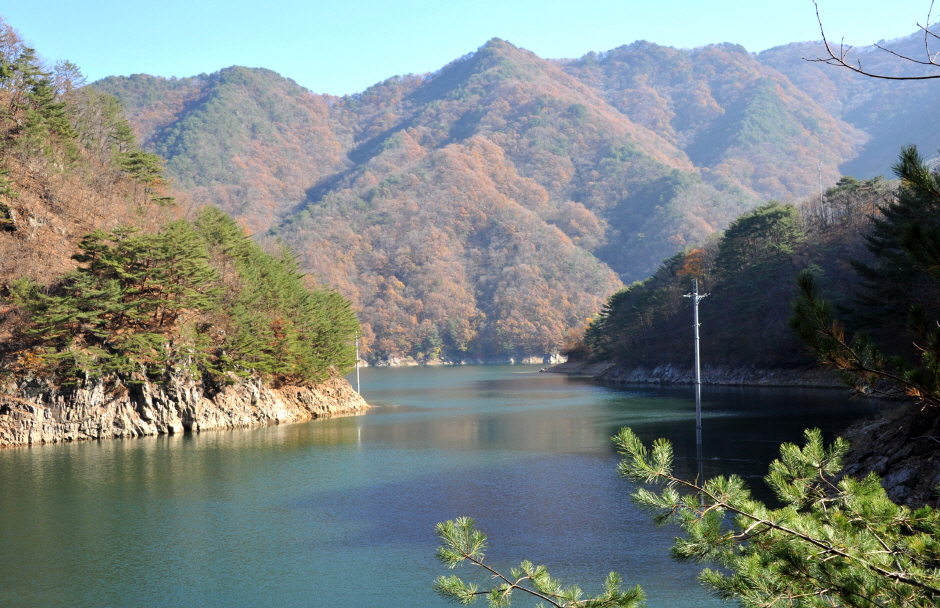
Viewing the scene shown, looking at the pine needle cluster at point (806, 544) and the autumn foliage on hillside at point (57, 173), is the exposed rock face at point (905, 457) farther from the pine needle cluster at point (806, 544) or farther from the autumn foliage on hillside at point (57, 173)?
the autumn foliage on hillside at point (57, 173)

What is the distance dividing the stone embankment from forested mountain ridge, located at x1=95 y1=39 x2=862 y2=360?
132 feet

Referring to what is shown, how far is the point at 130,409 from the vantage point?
102 ft

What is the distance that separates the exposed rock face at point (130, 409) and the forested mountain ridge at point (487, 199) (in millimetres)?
82845

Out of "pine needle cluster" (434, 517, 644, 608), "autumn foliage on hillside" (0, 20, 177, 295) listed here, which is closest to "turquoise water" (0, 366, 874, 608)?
"pine needle cluster" (434, 517, 644, 608)

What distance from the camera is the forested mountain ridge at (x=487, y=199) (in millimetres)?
137375

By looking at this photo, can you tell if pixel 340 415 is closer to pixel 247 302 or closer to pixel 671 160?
pixel 247 302

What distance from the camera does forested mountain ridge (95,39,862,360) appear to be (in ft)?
451

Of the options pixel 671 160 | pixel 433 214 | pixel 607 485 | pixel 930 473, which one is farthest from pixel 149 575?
pixel 671 160

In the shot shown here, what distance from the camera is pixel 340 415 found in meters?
42.8

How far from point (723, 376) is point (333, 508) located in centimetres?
4773

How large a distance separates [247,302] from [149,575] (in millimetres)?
24292

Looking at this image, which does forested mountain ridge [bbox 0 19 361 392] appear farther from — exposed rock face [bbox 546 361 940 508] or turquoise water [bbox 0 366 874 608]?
exposed rock face [bbox 546 361 940 508]

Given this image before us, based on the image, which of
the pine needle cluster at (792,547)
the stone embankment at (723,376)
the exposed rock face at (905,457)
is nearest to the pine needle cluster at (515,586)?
the pine needle cluster at (792,547)

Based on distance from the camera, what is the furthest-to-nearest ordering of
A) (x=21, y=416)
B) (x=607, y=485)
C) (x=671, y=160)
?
(x=671, y=160)
(x=21, y=416)
(x=607, y=485)
